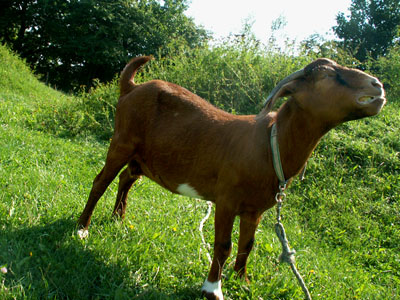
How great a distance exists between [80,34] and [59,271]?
27.9 metres

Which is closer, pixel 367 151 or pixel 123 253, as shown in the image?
pixel 123 253

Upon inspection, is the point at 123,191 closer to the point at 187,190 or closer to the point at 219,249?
the point at 187,190

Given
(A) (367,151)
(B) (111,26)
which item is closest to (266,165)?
(A) (367,151)

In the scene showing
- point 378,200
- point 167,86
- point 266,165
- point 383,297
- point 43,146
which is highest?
point 167,86

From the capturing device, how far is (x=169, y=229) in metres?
3.37

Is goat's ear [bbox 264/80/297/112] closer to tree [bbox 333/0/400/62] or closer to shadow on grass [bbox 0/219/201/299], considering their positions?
shadow on grass [bbox 0/219/201/299]

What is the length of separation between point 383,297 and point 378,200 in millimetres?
2003

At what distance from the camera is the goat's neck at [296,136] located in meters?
2.23

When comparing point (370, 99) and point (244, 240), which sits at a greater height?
point (370, 99)

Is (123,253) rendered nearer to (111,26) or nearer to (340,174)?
(340,174)

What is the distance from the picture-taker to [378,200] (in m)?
4.76

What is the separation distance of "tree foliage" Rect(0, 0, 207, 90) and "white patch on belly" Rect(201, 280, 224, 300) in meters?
24.8

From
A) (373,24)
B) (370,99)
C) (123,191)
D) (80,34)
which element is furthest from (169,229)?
(373,24)

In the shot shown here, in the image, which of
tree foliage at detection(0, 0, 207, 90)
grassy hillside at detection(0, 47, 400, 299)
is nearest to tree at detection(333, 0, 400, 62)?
tree foliage at detection(0, 0, 207, 90)
